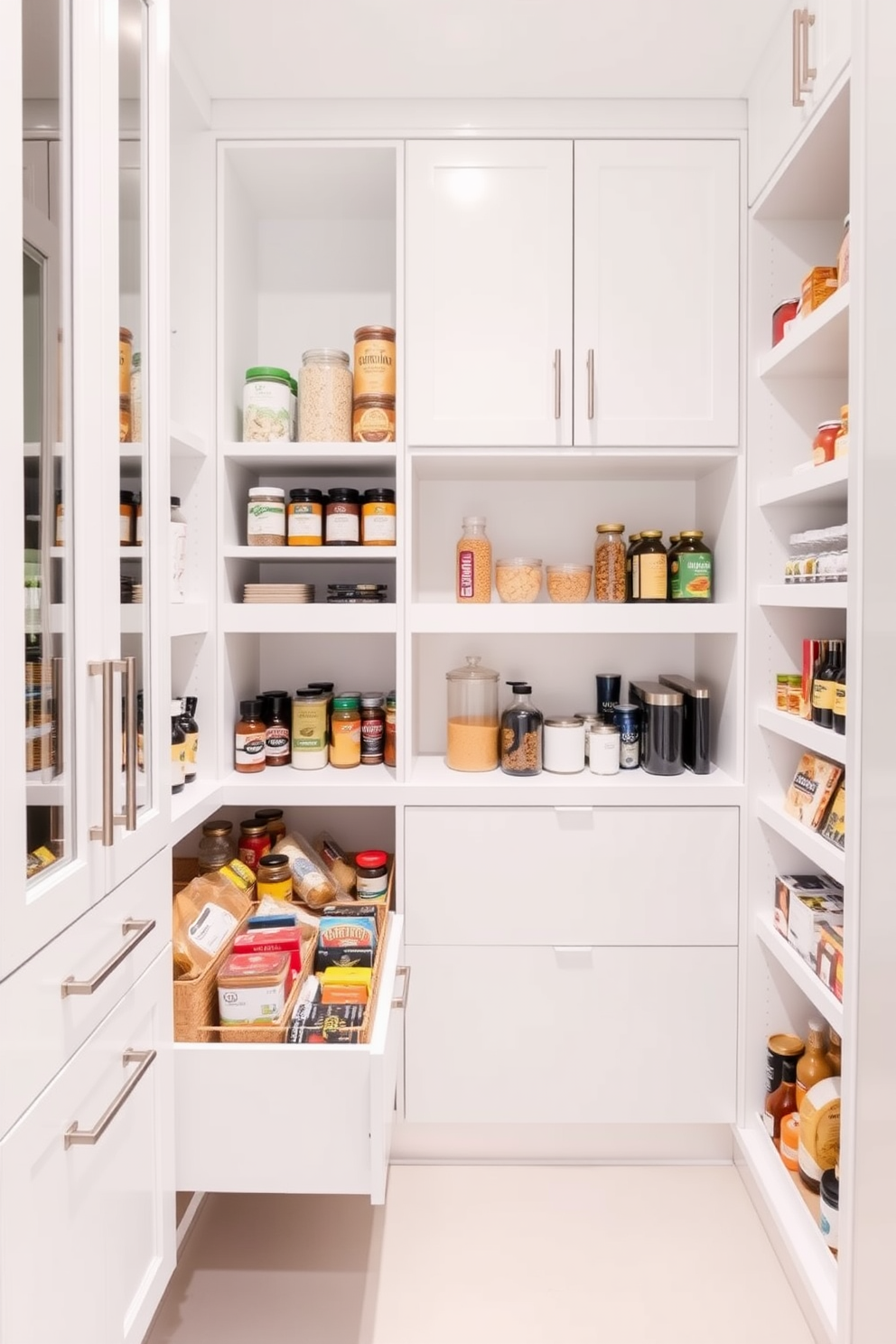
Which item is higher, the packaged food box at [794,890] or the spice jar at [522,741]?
the spice jar at [522,741]

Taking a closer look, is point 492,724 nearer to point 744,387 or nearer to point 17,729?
point 744,387

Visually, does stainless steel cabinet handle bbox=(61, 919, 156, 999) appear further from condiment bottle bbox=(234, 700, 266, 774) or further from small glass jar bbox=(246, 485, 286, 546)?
small glass jar bbox=(246, 485, 286, 546)

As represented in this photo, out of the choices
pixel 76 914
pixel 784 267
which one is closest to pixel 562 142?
pixel 784 267

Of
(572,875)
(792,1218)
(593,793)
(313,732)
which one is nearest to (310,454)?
(313,732)

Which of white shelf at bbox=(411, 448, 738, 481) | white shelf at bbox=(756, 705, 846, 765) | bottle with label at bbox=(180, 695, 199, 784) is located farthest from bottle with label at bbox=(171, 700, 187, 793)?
white shelf at bbox=(756, 705, 846, 765)

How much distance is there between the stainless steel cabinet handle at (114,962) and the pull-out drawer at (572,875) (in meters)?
0.76

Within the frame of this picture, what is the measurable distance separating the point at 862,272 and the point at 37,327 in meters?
1.12

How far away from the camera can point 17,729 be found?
81cm

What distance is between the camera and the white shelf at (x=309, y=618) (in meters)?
1.83

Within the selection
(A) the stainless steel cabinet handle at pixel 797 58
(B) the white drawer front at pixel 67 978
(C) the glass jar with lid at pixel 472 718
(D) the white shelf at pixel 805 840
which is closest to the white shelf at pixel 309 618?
(C) the glass jar with lid at pixel 472 718

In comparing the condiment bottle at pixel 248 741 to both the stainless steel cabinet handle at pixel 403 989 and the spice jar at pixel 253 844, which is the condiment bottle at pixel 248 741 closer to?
the spice jar at pixel 253 844

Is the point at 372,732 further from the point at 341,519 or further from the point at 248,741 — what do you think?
the point at 341,519

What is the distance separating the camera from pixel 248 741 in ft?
6.26

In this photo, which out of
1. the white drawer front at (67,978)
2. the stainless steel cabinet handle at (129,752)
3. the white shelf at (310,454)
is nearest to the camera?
the white drawer front at (67,978)
